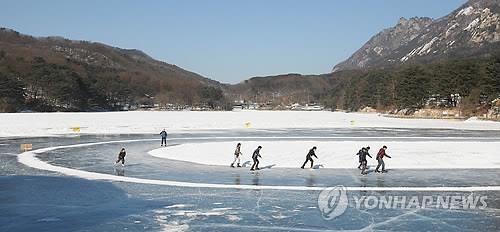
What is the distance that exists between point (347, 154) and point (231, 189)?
956 centimetres

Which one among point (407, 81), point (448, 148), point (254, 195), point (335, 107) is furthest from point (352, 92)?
point (254, 195)

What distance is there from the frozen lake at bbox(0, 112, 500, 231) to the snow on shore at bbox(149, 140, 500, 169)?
0.17 ft

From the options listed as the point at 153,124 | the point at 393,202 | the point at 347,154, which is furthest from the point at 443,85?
the point at 393,202

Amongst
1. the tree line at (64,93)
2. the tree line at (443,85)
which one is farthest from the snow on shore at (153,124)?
the tree line at (64,93)

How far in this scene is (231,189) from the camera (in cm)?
1463

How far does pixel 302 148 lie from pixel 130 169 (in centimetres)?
934

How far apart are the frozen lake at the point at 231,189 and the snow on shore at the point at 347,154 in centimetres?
5

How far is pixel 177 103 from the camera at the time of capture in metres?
176

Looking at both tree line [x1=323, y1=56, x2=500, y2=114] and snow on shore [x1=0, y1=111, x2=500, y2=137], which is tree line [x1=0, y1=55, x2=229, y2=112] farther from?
tree line [x1=323, y1=56, x2=500, y2=114]

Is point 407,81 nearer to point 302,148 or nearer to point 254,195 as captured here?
point 302,148

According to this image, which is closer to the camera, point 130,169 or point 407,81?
point 130,169

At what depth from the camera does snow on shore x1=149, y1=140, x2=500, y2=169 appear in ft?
67.8

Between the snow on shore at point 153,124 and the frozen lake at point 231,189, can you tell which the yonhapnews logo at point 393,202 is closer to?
the frozen lake at point 231,189

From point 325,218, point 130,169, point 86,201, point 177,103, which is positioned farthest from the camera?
point 177,103
